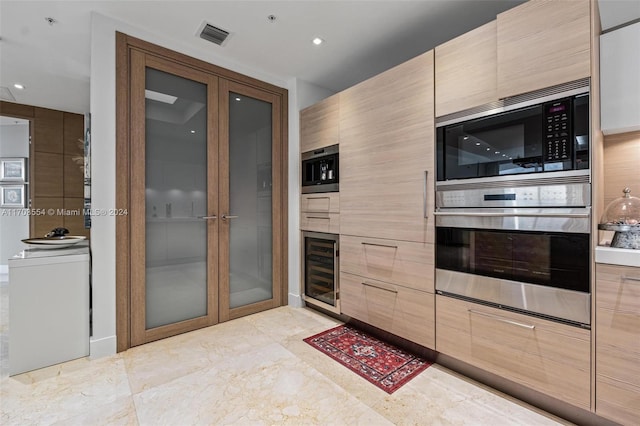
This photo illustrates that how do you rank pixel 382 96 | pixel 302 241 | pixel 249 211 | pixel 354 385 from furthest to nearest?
pixel 302 241, pixel 249 211, pixel 382 96, pixel 354 385

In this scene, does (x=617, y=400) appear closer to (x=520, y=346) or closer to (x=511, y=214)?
(x=520, y=346)

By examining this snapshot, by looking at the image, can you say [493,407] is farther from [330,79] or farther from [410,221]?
[330,79]

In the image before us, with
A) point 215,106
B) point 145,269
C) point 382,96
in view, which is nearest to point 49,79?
point 215,106

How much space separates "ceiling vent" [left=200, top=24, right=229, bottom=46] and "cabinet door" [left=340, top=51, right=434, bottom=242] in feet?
3.73

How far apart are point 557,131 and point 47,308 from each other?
135 inches

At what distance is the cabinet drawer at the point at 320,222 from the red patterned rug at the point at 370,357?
37.3 inches

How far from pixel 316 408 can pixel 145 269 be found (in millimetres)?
1774

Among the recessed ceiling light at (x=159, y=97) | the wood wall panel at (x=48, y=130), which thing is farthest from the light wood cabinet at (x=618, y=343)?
the wood wall panel at (x=48, y=130)

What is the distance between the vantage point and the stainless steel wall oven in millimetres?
1426

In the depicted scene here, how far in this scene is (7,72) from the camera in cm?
312

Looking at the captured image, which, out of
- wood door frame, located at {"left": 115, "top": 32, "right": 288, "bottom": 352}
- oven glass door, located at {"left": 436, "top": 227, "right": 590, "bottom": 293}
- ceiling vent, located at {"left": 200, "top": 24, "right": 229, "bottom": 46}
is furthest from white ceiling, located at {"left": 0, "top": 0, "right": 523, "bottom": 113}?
oven glass door, located at {"left": 436, "top": 227, "right": 590, "bottom": 293}

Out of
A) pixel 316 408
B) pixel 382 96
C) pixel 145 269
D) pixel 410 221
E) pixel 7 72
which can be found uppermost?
pixel 7 72

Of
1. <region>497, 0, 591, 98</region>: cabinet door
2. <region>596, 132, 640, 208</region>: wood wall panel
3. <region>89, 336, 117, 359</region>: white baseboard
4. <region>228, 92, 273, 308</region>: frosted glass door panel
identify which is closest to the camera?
<region>497, 0, 591, 98</region>: cabinet door

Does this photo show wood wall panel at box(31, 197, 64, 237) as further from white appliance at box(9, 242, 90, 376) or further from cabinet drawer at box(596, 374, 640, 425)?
cabinet drawer at box(596, 374, 640, 425)
